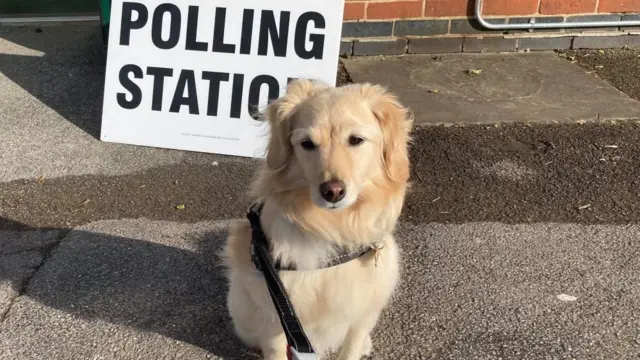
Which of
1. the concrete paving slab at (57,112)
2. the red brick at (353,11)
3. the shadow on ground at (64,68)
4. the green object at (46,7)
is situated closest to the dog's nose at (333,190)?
the concrete paving slab at (57,112)

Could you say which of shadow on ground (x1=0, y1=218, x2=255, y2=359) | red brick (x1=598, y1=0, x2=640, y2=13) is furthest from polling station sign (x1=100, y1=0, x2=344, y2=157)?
red brick (x1=598, y1=0, x2=640, y2=13)

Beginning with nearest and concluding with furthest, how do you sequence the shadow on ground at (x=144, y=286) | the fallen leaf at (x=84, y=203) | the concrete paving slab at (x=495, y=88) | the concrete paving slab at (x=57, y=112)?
the shadow on ground at (x=144, y=286), the fallen leaf at (x=84, y=203), the concrete paving slab at (x=57, y=112), the concrete paving slab at (x=495, y=88)

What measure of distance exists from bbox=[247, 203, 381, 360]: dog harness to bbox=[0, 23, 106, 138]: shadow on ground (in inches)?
112

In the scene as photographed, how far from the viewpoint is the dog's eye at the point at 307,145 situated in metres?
2.18

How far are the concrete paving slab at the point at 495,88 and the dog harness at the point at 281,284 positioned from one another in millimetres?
2793

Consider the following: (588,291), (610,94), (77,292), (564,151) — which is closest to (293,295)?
(77,292)

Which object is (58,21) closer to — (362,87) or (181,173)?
(181,173)

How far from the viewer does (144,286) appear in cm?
309

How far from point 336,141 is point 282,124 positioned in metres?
0.24

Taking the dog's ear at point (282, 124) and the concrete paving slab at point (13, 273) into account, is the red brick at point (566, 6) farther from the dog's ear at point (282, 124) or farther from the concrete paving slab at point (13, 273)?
the concrete paving slab at point (13, 273)

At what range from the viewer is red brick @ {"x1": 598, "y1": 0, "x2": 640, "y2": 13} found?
6281 millimetres

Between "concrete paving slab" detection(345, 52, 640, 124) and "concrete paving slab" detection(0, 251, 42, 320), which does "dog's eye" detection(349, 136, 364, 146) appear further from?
"concrete paving slab" detection(345, 52, 640, 124)

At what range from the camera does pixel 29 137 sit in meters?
4.63

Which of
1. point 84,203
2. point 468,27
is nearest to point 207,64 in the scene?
point 84,203
